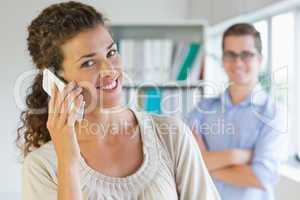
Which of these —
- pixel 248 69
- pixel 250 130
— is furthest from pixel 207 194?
pixel 248 69

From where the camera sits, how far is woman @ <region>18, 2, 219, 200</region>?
993 millimetres

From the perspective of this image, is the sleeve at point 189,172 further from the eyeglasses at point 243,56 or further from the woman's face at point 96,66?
the eyeglasses at point 243,56

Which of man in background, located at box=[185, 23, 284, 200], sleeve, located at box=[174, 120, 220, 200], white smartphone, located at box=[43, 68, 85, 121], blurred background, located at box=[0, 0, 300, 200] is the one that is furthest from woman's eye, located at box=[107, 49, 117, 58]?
blurred background, located at box=[0, 0, 300, 200]

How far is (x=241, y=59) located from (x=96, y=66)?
2.65ft

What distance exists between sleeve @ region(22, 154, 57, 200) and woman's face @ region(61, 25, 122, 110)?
0.66 ft

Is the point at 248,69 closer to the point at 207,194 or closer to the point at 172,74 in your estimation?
the point at 207,194

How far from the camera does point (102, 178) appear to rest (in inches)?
39.9

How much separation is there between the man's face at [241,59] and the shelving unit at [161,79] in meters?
0.98

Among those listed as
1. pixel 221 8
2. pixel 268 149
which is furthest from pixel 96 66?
pixel 221 8

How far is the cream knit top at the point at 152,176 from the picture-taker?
1.00m

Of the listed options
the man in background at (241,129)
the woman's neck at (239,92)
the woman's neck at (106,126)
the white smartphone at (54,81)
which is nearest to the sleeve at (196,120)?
the man in background at (241,129)

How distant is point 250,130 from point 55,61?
0.82m

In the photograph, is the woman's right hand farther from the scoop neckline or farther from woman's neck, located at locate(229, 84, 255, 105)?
woman's neck, located at locate(229, 84, 255, 105)

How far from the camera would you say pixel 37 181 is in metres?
1.00
